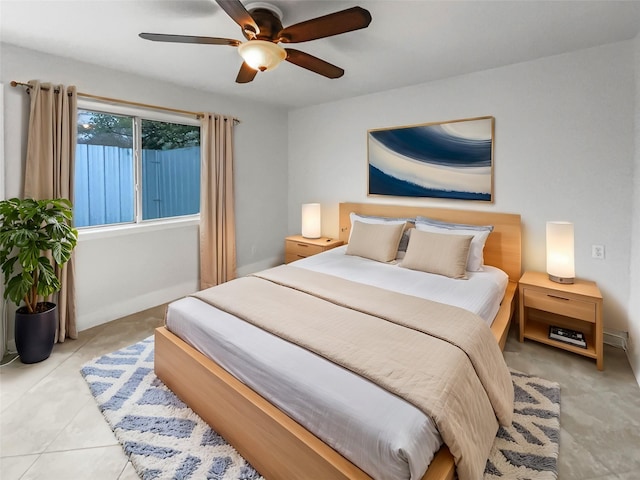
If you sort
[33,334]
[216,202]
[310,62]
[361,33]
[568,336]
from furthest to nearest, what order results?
[216,202]
[568,336]
[33,334]
[361,33]
[310,62]

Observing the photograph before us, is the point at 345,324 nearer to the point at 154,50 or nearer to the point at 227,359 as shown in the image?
the point at 227,359

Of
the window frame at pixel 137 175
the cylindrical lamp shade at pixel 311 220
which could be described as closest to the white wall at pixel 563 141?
the cylindrical lamp shade at pixel 311 220

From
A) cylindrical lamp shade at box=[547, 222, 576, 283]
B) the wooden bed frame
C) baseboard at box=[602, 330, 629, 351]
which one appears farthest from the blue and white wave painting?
baseboard at box=[602, 330, 629, 351]

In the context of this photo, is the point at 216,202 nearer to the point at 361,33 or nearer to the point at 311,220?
the point at 311,220

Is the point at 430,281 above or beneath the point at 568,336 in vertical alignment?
above

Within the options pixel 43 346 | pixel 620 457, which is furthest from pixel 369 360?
pixel 43 346

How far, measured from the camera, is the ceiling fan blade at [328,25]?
5.25 ft

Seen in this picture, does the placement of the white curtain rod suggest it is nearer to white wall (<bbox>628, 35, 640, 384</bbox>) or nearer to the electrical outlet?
white wall (<bbox>628, 35, 640, 384</bbox>)

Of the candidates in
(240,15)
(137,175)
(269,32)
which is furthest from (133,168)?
(240,15)

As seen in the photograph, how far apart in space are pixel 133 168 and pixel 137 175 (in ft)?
0.26

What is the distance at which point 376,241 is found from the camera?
3295 millimetres

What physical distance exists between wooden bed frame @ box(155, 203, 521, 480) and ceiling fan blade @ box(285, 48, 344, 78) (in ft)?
6.31

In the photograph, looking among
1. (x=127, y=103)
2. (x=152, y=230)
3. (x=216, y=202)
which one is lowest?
(x=152, y=230)

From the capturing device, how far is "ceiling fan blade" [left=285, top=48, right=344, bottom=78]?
6.82 feet
